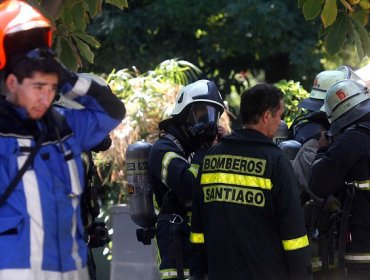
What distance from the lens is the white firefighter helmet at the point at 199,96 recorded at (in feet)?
19.9

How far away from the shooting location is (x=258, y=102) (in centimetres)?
504

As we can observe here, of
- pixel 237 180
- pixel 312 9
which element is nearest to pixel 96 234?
pixel 237 180

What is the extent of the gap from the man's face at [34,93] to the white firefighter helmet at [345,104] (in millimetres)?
2383

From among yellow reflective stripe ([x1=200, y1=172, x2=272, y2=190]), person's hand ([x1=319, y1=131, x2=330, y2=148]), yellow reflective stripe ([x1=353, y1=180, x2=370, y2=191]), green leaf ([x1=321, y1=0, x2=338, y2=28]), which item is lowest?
yellow reflective stripe ([x1=353, y1=180, x2=370, y2=191])

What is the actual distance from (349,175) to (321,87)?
1.36 metres

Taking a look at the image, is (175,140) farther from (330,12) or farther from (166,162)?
(330,12)

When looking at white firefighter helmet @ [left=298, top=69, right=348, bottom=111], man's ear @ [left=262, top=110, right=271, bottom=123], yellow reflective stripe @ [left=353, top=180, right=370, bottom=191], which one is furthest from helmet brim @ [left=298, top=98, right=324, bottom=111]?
man's ear @ [left=262, top=110, right=271, bottom=123]

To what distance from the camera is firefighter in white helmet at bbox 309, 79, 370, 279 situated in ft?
18.3

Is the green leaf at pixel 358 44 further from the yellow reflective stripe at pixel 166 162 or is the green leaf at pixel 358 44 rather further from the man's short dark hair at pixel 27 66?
the man's short dark hair at pixel 27 66

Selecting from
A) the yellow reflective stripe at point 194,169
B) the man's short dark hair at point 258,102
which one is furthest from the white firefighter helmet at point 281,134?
the man's short dark hair at point 258,102

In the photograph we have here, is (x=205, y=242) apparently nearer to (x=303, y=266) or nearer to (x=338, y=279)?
(x=303, y=266)

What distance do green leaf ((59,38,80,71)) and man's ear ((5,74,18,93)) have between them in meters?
1.95

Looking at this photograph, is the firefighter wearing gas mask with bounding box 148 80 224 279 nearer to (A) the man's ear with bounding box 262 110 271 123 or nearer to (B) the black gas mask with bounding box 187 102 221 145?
(B) the black gas mask with bounding box 187 102 221 145

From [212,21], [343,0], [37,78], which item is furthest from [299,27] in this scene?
[37,78]
